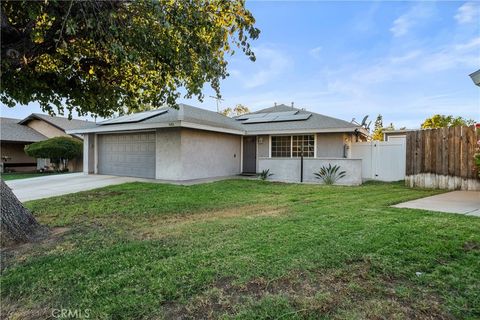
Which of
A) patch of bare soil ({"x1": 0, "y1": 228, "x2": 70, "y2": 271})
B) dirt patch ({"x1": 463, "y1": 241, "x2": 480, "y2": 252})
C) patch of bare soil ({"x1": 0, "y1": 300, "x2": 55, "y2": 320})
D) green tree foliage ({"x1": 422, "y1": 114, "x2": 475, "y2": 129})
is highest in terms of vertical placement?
green tree foliage ({"x1": 422, "y1": 114, "x2": 475, "y2": 129})

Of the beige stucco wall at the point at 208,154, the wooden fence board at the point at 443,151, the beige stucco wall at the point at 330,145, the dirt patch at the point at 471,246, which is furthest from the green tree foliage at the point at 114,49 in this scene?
the beige stucco wall at the point at 330,145

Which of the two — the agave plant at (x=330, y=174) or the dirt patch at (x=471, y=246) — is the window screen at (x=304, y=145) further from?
the dirt patch at (x=471, y=246)

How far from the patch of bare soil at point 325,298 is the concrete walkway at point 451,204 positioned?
167 inches

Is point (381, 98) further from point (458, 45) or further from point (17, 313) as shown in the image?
point (17, 313)

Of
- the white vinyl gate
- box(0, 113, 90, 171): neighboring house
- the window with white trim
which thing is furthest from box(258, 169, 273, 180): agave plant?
box(0, 113, 90, 171): neighboring house

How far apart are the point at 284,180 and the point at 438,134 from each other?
20.7ft

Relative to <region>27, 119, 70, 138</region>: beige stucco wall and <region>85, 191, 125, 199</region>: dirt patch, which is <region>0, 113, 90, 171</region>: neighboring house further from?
<region>85, 191, 125, 199</region>: dirt patch

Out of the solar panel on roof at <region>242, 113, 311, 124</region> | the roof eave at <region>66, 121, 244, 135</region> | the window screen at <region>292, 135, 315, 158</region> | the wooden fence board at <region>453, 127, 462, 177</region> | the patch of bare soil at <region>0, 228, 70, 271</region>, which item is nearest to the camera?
Answer: the patch of bare soil at <region>0, 228, 70, 271</region>

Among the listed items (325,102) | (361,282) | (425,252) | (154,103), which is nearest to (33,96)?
(154,103)

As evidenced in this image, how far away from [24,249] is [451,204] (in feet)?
28.6

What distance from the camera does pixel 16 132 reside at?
23.7 metres

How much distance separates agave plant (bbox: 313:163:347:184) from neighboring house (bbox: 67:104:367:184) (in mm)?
238

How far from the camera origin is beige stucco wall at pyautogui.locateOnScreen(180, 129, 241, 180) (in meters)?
13.3

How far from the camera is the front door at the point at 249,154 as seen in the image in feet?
55.0
